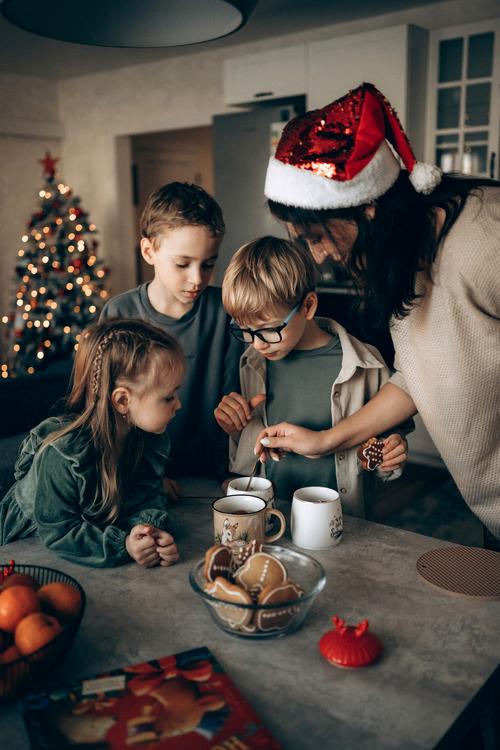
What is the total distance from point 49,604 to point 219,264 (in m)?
3.96

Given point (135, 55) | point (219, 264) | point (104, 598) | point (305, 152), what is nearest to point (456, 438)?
point (305, 152)

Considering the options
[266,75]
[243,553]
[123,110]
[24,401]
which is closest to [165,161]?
[123,110]

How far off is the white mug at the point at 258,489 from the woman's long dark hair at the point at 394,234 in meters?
0.39

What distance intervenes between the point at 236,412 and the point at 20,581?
2.21 ft

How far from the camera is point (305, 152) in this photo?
1.29 meters

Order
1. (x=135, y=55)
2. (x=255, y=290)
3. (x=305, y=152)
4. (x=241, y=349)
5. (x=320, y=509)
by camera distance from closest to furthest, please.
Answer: (x=320, y=509), (x=305, y=152), (x=255, y=290), (x=241, y=349), (x=135, y=55)

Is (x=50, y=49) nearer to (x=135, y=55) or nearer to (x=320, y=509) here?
(x=135, y=55)

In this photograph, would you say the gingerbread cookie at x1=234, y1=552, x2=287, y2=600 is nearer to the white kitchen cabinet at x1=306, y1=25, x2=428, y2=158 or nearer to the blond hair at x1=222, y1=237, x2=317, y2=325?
the blond hair at x1=222, y1=237, x2=317, y2=325

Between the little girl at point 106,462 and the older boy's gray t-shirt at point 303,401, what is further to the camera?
the older boy's gray t-shirt at point 303,401

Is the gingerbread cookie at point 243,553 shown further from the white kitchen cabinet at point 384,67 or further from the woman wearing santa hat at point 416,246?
the white kitchen cabinet at point 384,67

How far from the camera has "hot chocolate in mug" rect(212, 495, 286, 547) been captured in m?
1.14

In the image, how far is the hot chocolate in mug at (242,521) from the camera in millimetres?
1142

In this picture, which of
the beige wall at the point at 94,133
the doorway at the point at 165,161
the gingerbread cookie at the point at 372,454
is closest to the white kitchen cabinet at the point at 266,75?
the beige wall at the point at 94,133

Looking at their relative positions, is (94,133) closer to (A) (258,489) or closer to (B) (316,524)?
(A) (258,489)
